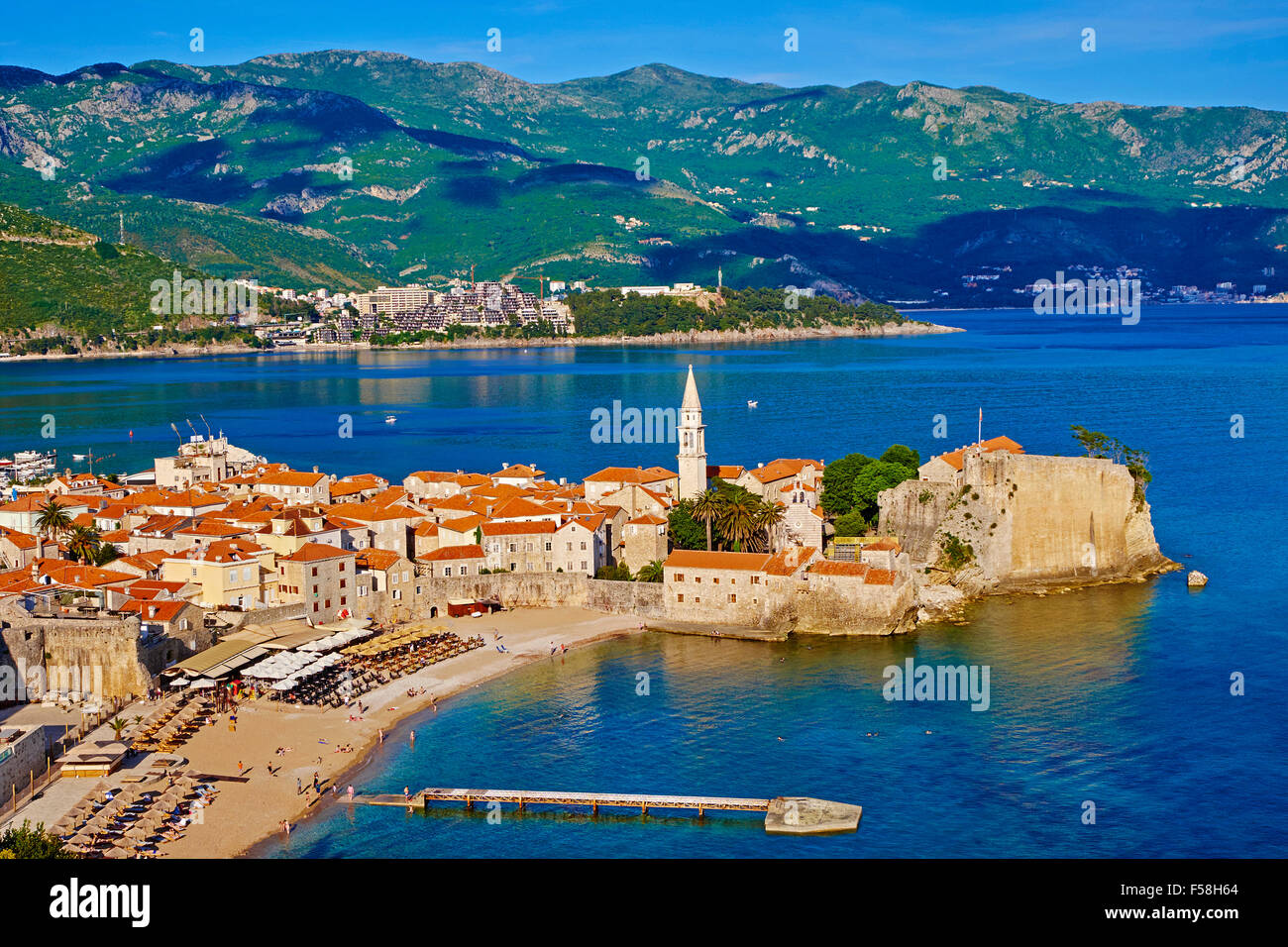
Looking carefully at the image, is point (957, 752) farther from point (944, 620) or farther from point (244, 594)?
point (244, 594)

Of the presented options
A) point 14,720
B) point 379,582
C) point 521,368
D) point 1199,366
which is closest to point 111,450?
point 379,582

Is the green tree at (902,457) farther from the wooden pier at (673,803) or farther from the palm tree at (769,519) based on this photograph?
the wooden pier at (673,803)

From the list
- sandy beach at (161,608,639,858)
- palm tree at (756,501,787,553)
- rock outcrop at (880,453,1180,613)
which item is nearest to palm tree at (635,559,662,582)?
sandy beach at (161,608,639,858)

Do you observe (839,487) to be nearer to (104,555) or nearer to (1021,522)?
(1021,522)

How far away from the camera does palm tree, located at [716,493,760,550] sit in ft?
130

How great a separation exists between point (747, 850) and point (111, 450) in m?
66.9

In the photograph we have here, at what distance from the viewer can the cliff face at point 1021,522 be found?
40.1 m

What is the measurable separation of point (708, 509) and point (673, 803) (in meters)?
17.1

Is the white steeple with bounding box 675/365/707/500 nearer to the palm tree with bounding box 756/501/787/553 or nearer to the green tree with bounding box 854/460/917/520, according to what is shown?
the palm tree with bounding box 756/501/787/553

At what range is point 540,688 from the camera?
3128cm

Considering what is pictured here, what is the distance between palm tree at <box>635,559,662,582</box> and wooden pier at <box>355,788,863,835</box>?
14340 millimetres

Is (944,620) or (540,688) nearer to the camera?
(540,688)

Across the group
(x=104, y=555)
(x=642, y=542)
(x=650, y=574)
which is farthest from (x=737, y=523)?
(x=104, y=555)

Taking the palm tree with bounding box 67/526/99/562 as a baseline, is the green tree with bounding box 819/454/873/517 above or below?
above
